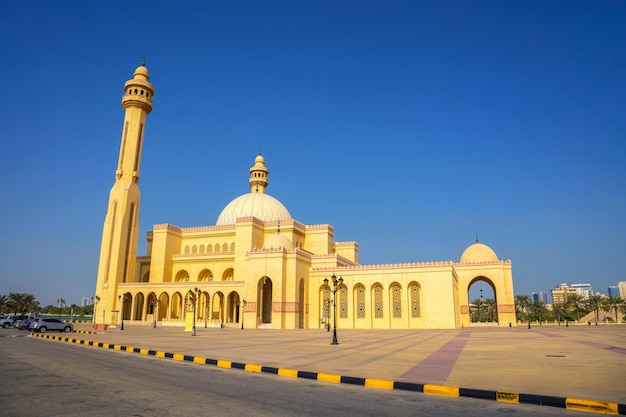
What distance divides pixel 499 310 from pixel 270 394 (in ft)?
142

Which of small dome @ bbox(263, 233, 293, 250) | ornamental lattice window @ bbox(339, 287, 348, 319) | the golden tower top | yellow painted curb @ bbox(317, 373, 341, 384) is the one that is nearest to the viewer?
yellow painted curb @ bbox(317, 373, 341, 384)

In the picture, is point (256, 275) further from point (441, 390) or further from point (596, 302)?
point (596, 302)

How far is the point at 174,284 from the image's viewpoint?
47.8 m

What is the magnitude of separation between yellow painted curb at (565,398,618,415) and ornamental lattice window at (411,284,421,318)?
37036mm

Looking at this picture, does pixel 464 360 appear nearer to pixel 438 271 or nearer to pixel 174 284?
pixel 438 271

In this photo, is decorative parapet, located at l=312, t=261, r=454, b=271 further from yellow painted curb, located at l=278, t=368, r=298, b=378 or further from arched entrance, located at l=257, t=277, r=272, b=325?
yellow painted curb, located at l=278, t=368, r=298, b=378

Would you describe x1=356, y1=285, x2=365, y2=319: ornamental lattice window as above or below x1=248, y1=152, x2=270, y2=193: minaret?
below

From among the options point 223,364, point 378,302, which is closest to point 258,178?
point 378,302

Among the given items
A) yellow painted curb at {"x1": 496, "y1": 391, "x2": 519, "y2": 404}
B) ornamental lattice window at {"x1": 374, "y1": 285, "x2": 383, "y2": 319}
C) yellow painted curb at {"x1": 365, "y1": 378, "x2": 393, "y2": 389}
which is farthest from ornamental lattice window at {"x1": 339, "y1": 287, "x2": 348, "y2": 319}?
yellow painted curb at {"x1": 496, "y1": 391, "x2": 519, "y2": 404}

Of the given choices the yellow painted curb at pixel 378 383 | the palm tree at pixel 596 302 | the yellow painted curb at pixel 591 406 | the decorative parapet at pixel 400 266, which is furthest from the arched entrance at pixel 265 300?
the palm tree at pixel 596 302

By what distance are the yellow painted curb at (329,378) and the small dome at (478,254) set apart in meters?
42.4

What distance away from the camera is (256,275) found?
42969 millimetres

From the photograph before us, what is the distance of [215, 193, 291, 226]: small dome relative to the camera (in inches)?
2216

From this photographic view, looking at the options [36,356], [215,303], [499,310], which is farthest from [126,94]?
[499,310]
